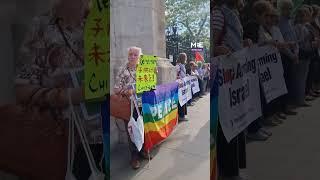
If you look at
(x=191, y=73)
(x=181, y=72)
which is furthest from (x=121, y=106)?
(x=191, y=73)

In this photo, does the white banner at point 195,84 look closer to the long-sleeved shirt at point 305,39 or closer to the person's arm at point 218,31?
the long-sleeved shirt at point 305,39

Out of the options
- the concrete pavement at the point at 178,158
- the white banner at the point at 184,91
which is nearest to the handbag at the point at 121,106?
the concrete pavement at the point at 178,158

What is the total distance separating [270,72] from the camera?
1964 millimetres

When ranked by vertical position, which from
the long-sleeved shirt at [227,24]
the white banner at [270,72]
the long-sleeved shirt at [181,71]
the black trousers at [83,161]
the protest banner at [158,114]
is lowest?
the protest banner at [158,114]

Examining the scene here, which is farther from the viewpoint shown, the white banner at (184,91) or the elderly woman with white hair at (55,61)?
A: the white banner at (184,91)

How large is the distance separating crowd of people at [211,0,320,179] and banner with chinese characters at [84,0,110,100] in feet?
1.51

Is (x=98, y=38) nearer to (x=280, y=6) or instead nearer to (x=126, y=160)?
(x=280, y=6)

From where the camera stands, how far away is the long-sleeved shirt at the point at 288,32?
191 centimetres

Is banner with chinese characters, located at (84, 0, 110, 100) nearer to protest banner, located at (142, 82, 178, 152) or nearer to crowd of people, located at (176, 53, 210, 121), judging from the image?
protest banner, located at (142, 82, 178, 152)

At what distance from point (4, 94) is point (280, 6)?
1146 millimetres

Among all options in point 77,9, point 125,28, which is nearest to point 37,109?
point 77,9

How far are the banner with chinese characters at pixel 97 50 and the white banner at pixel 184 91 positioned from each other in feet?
15.5

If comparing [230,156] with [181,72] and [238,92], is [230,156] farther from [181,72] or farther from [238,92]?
[181,72]

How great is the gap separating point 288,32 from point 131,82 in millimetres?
3101
